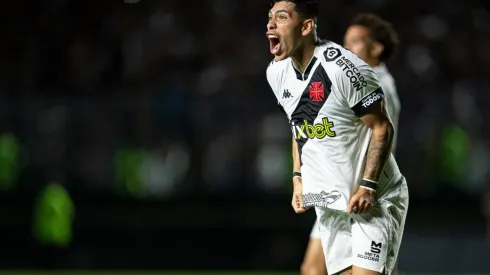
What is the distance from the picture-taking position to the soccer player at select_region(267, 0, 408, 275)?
4527 mm

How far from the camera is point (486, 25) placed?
1254 centimetres

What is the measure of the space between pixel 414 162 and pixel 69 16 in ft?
16.7

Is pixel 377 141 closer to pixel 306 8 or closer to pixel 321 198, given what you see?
pixel 321 198

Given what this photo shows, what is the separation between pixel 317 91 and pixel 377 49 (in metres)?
1.57

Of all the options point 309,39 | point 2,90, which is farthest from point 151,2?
point 309,39

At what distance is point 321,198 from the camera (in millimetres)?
4723

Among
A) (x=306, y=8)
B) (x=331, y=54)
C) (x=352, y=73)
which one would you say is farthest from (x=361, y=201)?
(x=306, y=8)

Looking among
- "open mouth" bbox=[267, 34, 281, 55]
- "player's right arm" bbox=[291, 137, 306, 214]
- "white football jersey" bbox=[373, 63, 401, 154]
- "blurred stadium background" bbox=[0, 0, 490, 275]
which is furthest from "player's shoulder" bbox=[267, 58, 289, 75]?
"blurred stadium background" bbox=[0, 0, 490, 275]

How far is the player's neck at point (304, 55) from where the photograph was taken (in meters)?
4.64

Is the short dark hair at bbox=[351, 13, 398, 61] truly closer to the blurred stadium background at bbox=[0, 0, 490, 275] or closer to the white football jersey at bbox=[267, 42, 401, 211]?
the white football jersey at bbox=[267, 42, 401, 211]

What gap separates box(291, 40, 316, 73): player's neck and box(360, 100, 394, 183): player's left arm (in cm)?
38

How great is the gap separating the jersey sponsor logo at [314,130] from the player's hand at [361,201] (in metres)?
0.32

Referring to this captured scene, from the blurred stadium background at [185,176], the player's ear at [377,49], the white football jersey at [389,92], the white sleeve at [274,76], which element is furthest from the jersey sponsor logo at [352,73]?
the blurred stadium background at [185,176]

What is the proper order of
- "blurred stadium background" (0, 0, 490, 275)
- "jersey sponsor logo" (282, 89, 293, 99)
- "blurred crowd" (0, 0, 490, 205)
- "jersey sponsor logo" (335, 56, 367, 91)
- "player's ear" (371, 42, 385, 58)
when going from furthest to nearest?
1. "blurred crowd" (0, 0, 490, 205)
2. "blurred stadium background" (0, 0, 490, 275)
3. "player's ear" (371, 42, 385, 58)
4. "jersey sponsor logo" (282, 89, 293, 99)
5. "jersey sponsor logo" (335, 56, 367, 91)
